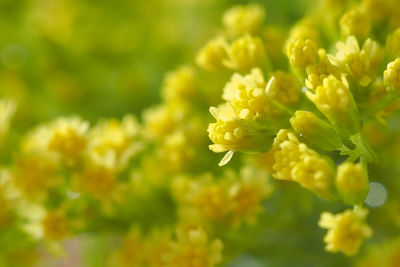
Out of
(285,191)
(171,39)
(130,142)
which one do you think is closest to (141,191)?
(130,142)

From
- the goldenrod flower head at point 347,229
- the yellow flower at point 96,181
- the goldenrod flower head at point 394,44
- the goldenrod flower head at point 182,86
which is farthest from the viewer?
the goldenrod flower head at point 182,86

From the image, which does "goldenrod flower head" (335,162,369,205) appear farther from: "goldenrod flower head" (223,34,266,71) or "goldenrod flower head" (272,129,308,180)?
"goldenrod flower head" (223,34,266,71)

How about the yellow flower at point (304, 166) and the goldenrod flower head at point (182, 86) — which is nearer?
the yellow flower at point (304, 166)

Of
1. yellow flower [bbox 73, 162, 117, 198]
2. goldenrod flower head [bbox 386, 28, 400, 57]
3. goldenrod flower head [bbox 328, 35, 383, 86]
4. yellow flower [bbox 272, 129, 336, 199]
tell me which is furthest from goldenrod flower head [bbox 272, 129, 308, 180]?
yellow flower [bbox 73, 162, 117, 198]

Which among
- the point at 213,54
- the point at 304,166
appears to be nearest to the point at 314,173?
the point at 304,166

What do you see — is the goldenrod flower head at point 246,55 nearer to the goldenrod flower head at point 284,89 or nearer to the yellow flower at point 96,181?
the goldenrod flower head at point 284,89

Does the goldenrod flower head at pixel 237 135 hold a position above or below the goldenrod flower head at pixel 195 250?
above

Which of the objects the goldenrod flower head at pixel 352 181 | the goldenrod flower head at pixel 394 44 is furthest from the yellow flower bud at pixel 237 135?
the goldenrod flower head at pixel 394 44
